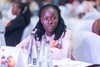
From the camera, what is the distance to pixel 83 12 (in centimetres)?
634

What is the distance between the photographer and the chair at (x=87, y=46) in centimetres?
234

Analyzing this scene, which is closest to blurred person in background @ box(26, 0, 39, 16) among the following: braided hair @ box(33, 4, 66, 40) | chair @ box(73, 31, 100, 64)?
chair @ box(73, 31, 100, 64)

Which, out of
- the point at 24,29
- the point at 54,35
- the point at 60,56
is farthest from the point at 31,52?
the point at 24,29

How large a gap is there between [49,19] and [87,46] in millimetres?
459

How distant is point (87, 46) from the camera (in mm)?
2445

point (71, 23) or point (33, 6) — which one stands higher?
point (33, 6)

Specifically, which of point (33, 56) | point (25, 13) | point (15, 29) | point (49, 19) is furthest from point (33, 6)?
point (33, 56)

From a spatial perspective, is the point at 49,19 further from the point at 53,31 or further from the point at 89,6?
the point at 89,6

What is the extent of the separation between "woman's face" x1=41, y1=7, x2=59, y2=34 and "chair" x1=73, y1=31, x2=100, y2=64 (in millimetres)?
337

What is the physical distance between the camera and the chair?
2342 mm

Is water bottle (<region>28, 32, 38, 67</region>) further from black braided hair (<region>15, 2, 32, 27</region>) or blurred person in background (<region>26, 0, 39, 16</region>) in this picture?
blurred person in background (<region>26, 0, 39, 16</region>)

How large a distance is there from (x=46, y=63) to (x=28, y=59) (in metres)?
0.14

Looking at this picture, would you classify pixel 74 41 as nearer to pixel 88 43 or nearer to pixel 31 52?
pixel 88 43

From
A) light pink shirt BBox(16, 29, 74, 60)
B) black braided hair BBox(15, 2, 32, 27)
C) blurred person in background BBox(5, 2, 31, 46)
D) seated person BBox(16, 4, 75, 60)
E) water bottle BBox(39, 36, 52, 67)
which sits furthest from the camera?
black braided hair BBox(15, 2, 32, 27)
